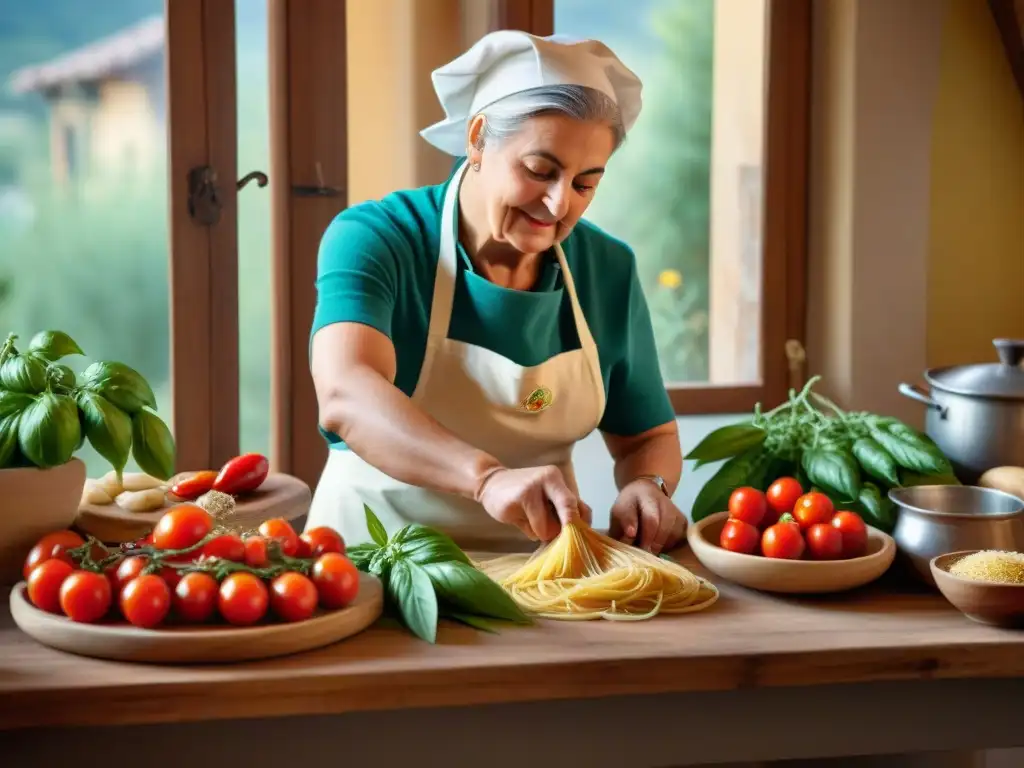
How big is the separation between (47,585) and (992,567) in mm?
1170

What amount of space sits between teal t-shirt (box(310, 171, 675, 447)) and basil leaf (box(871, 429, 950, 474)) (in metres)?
0.44

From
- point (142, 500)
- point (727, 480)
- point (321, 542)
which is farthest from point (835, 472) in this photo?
point (142, 500)

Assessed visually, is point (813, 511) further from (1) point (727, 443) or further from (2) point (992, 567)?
(1) point (727, 443)

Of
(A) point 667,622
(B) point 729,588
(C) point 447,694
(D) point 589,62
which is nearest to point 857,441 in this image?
(B) point 729,588

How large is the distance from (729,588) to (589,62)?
0.83 m

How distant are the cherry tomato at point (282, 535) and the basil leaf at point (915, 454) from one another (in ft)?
3.23

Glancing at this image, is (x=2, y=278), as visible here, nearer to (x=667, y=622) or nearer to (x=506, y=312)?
(x=506, y=312)

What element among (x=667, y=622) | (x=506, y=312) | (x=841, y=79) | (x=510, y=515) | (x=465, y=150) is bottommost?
(x=667, y=622)

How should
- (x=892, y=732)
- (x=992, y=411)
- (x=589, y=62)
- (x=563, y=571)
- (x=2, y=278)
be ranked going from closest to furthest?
1. (x=892, y=732)
2. (x=563, y=571)
3. (x=589, y=62)
4. (x=992, y=411)
5. (x=2, y=278)

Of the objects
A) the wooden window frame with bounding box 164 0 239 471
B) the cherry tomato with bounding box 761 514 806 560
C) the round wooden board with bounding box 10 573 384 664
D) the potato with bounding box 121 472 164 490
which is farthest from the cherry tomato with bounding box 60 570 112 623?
the wooden window frame with bounding box 164 0 239 471

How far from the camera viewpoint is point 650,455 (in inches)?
86.1

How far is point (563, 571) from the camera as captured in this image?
5.41 ft

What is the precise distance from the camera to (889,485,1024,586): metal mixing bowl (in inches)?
65.5

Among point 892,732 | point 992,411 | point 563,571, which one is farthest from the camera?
point 992,411
